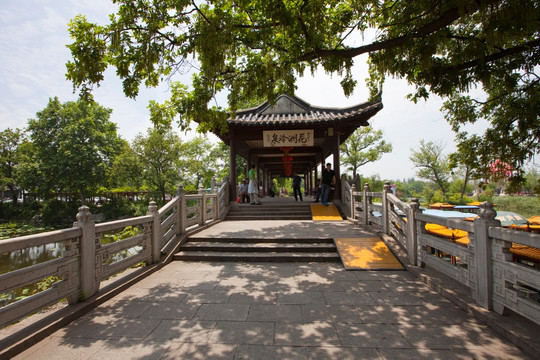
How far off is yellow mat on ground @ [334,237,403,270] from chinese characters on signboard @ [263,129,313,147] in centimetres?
524

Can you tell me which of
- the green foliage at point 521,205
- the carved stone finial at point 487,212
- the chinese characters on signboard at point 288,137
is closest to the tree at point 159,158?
the chinese characters on signboard at point 288,137

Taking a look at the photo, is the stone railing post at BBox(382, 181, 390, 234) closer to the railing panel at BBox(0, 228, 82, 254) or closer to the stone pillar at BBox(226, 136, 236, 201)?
the railing panel at BBox(0, 228, 82, 254)

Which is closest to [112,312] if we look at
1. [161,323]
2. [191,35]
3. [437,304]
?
[161,323]

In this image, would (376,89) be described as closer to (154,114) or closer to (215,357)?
(154,114)

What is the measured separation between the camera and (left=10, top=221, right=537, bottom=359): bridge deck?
244cm

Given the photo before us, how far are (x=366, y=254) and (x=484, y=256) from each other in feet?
8.09

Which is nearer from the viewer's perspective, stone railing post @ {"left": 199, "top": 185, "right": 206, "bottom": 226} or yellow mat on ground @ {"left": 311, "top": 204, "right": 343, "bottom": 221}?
stone railing post @ {"left": 199, "top": 185, "right": 206, "bottom": 226}

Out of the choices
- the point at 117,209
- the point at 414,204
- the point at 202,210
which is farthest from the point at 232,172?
the point at 117,209

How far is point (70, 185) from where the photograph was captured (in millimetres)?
25984

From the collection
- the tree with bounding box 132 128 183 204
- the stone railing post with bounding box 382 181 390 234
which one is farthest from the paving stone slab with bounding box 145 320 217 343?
the tree with bounding box 132 128 183 204

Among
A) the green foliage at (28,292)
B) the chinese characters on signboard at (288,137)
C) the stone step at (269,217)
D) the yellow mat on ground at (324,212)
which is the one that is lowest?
the green foliage at (28,292)

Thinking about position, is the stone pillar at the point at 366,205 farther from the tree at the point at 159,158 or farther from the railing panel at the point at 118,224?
the tree at the point at 159,158

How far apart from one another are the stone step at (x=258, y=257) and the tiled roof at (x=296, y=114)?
15.3ft

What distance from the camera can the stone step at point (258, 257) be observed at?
537 centimetres
